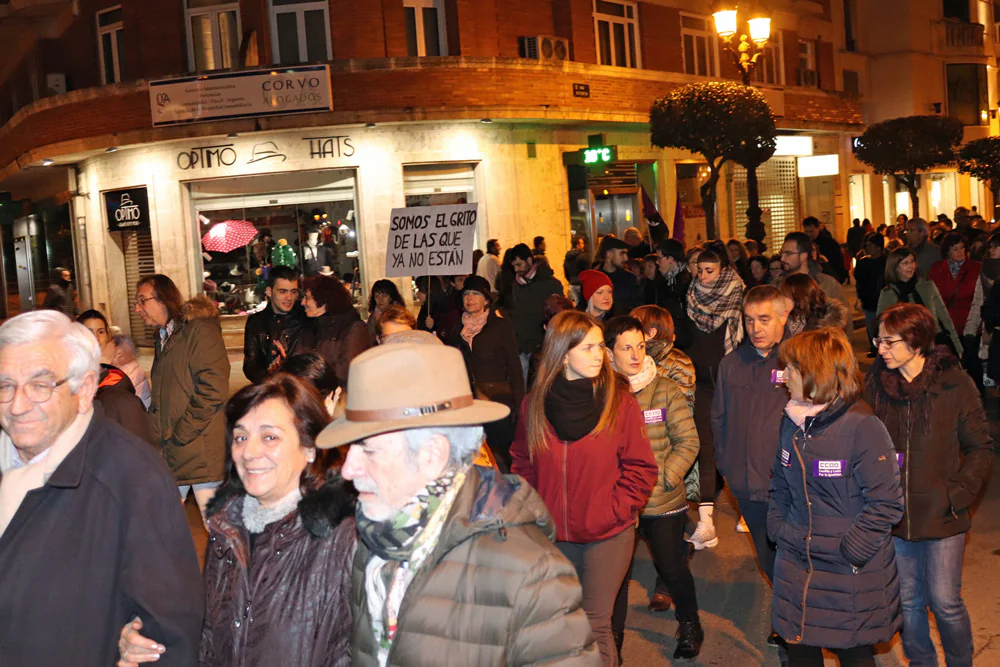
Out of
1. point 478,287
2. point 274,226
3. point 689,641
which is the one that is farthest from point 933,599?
point 274,226

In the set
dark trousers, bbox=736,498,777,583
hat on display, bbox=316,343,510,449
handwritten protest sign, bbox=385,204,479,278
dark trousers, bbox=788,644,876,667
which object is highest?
handwritten protest sign, bbox=385,204,479,278

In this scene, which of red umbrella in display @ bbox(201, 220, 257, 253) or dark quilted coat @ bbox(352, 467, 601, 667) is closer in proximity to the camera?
dark quilted coat @ bbox(352, 467, 601, 667)

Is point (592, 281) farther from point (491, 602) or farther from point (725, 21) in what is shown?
point (725, 21)

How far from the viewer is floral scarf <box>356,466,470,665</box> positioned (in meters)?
2.68

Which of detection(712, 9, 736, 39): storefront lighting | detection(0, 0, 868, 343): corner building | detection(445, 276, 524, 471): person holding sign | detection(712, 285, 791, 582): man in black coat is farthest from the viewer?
detection(0, 0, 868, 343): corner building

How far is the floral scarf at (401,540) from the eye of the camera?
2680 mm

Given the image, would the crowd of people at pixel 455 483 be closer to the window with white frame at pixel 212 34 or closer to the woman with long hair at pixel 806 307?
the woman with long hair at pixel 806 307

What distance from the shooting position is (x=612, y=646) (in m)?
5.05

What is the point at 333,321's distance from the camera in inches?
312

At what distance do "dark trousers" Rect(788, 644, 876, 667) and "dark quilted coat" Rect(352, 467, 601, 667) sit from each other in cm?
219

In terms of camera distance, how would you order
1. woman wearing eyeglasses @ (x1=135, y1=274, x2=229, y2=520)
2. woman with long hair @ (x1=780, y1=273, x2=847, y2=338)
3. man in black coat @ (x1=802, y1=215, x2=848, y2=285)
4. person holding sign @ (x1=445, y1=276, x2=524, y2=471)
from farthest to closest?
man in black coat @ (x1=802, y1=215, x2=848, y2=285), person holding sign @ (x1=445, y1=276, x2=524, y2=471), woman wearing eyeglasses @ (x1=135, y1=274, x2=229, y2=520), woman with long hair @ (x1=780, y1=273, x2=847, y2=338)

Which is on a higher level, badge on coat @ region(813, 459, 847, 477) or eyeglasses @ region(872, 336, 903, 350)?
eyeglasses @ region(872, 336, 903, 350)

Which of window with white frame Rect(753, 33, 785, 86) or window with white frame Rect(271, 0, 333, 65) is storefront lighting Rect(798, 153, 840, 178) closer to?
window with white frame Rect(753, 33, 785, 86)

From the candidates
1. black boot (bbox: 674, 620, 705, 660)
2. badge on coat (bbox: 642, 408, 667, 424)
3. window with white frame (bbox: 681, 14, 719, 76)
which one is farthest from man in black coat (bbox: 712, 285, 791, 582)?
window with white frame (bbox: 681, 14, 719, 76)
